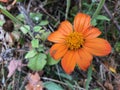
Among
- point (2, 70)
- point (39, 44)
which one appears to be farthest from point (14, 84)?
point (39, 44)

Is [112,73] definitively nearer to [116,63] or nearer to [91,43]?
[116,63]

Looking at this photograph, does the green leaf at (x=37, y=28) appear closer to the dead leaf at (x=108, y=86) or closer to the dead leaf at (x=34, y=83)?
the dead leaf at (x=34, y=83)

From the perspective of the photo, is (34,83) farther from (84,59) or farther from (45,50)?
(84,59)

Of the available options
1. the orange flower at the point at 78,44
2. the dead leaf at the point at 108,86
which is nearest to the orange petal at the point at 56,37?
the orange flower at the point at 78,44

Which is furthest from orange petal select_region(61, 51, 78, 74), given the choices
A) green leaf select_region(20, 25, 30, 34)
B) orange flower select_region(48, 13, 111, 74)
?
green leaf select_region(20, 25, 30, 34)

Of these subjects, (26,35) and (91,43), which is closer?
(91,43)

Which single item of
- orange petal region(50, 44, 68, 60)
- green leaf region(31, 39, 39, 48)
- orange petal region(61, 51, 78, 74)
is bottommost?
orange petal region(61, 51, 78, 74)

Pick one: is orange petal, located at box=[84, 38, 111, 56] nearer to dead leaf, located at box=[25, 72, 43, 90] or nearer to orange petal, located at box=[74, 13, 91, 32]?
orange petal, located at box=[74, 13, 91, 32]
